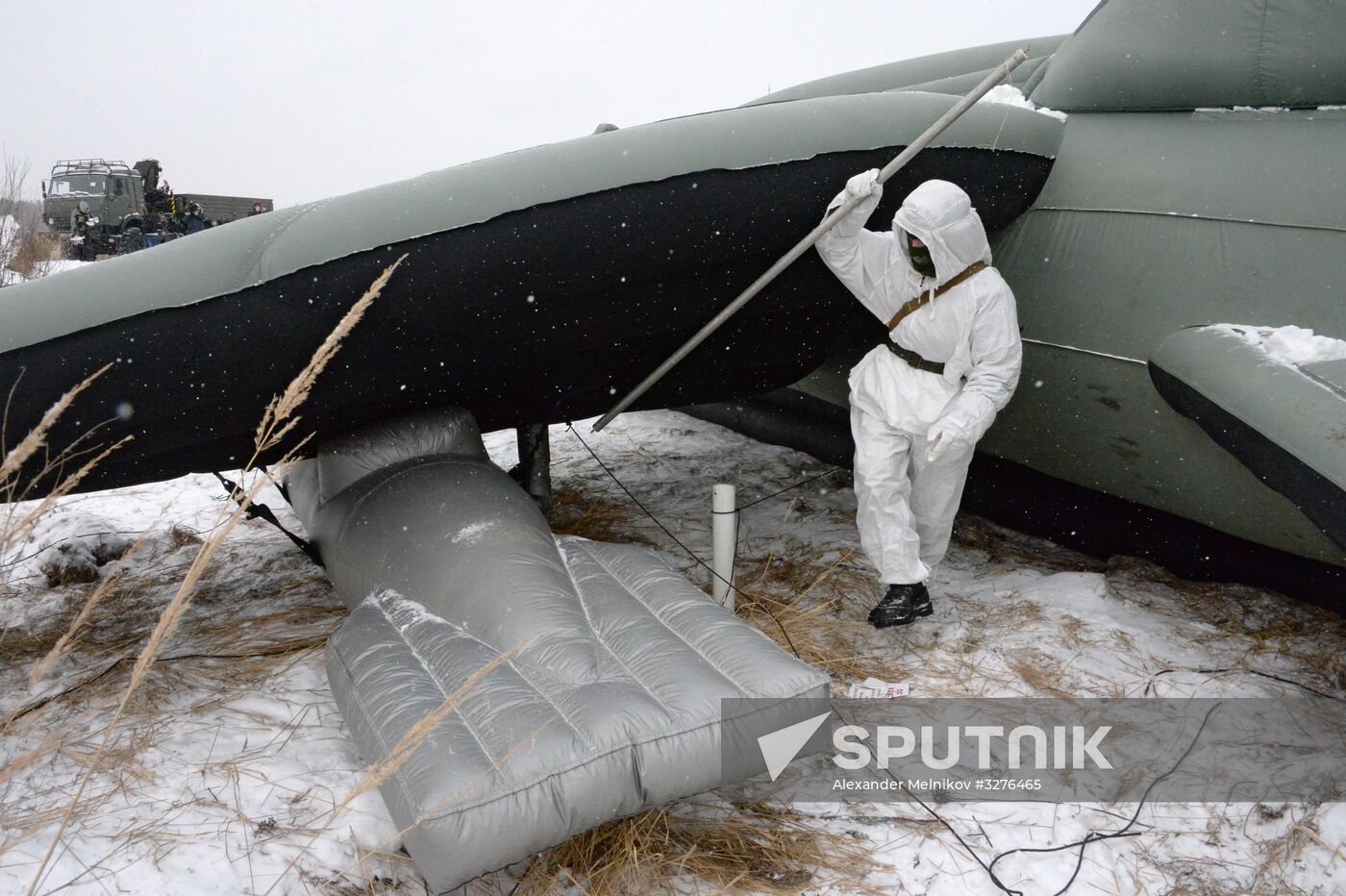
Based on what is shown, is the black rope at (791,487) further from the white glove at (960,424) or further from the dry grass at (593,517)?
the white glove at (960,424)

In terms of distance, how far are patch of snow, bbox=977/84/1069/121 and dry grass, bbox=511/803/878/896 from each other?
261 centimetres

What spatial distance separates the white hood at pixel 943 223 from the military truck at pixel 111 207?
1678cm

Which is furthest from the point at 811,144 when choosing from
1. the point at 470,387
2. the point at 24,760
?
the point at 24,760

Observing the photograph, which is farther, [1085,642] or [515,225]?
[1085,642]

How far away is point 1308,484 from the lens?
7.43 ft

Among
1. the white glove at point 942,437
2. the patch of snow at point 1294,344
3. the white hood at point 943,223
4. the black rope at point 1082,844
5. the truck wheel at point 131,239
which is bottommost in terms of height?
the black rope at point 1082,844

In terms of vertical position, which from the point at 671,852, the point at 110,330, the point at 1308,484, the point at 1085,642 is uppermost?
the point at 110,330

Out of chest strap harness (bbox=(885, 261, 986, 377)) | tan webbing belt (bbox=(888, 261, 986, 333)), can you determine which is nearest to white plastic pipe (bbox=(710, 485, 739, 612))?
chest strap harness (bbox=(885, 261, 986, 377))

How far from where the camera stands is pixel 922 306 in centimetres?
295

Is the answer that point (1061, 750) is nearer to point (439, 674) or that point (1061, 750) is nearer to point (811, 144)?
point (439, 674)

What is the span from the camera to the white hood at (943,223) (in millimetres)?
2748

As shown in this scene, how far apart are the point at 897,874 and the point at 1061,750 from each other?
0.71 m
